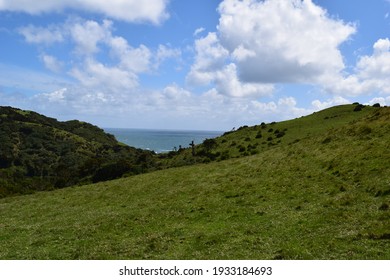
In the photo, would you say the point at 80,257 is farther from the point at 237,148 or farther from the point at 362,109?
the point at 362,109

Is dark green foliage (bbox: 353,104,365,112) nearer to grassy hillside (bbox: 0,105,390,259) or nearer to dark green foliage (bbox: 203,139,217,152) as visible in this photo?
dark green foliage (bbox: 203,139,217,152)

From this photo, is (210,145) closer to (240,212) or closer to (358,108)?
(358,108)

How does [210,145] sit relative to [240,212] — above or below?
above

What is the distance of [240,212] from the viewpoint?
2519cm

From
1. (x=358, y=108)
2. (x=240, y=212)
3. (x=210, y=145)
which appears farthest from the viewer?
(x=358, y=108)

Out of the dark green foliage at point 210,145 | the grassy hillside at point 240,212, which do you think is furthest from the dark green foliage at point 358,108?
the grassy hillside at point 240,212

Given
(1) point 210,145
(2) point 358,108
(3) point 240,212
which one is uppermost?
(2) point 358,108

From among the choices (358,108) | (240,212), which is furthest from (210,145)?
(240,212)

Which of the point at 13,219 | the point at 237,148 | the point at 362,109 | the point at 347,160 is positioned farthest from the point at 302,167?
the point at 362,109

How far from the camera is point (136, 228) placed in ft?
80.6

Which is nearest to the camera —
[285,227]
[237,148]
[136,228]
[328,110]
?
[285,227]
